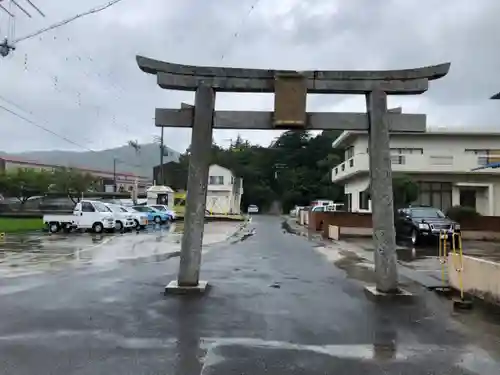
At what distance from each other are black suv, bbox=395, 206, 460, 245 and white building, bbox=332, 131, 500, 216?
11.3 m

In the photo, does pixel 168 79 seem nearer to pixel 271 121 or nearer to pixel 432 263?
pixel 271 121

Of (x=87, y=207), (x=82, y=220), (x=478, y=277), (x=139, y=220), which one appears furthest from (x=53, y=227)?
(x=478, y=277)

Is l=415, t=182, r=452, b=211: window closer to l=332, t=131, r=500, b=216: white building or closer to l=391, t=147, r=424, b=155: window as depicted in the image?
l=332, t=131, r=500, b=216: white building

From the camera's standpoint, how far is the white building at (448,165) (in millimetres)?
39688

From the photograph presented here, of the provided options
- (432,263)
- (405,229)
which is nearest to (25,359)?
(432,263)

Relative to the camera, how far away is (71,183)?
7138 centimetres

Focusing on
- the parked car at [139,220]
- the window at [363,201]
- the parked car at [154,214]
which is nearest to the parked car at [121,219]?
the parked car at [139,220]

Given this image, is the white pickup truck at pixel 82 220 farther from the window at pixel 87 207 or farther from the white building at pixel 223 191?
the white building at pixel 223 191

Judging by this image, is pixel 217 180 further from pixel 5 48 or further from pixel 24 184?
pixel 5 48

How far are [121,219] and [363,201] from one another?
1881 cm

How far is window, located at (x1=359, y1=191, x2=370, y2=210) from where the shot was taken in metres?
42.7

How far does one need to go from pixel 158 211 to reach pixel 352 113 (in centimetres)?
3933

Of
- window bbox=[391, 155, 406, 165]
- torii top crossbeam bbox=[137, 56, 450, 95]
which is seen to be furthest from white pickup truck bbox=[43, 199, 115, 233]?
torii top crossbeam bbox=[137, 56, 450, 95]

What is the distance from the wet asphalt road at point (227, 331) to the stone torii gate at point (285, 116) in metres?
1.03
